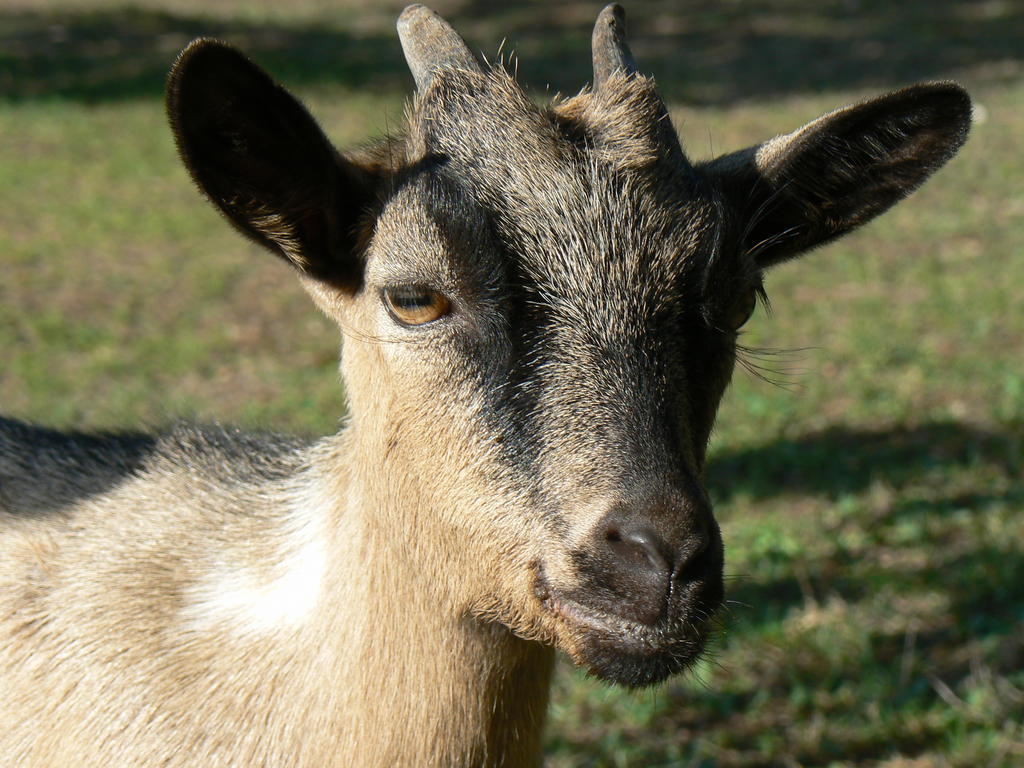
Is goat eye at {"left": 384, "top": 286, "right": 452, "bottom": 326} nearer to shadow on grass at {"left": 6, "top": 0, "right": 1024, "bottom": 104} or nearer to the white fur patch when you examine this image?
the white fur patch

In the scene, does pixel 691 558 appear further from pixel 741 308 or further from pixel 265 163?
pixel 265 163

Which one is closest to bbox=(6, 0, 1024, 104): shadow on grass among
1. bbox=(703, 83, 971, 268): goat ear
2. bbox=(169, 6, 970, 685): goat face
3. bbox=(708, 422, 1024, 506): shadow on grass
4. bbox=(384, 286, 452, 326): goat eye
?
bbox=(708, 422, 1024, 506): shadow on grass

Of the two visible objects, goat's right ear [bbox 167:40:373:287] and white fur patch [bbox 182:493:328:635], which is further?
white fur patch [bbox 182:493:328:635]

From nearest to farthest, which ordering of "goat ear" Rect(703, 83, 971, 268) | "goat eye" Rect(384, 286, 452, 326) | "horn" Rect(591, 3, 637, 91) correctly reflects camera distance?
"goat eye" Rect(384, 286, 452, 326), "goat ear" Rect(703, 83, 971, 268), "horn" Rect(591, 3, 637, 91)

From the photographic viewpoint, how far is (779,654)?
4.87 metres

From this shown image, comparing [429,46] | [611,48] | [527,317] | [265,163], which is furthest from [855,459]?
[265,163]

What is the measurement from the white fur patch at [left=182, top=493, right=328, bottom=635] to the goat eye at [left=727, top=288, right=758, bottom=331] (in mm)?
1177

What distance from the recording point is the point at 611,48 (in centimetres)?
327

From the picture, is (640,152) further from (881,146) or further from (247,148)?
(247,148)

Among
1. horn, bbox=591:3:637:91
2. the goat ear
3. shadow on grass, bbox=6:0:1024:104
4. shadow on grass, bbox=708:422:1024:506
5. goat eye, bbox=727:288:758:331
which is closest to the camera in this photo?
goat eye, bbox=727:288:758:331

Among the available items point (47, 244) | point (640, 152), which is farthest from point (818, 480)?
point (47, 244)

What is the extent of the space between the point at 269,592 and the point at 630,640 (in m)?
1.09

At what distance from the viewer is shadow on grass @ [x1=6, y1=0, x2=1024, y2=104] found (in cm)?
1686

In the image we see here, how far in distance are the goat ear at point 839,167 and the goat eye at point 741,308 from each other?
17 centimetres
